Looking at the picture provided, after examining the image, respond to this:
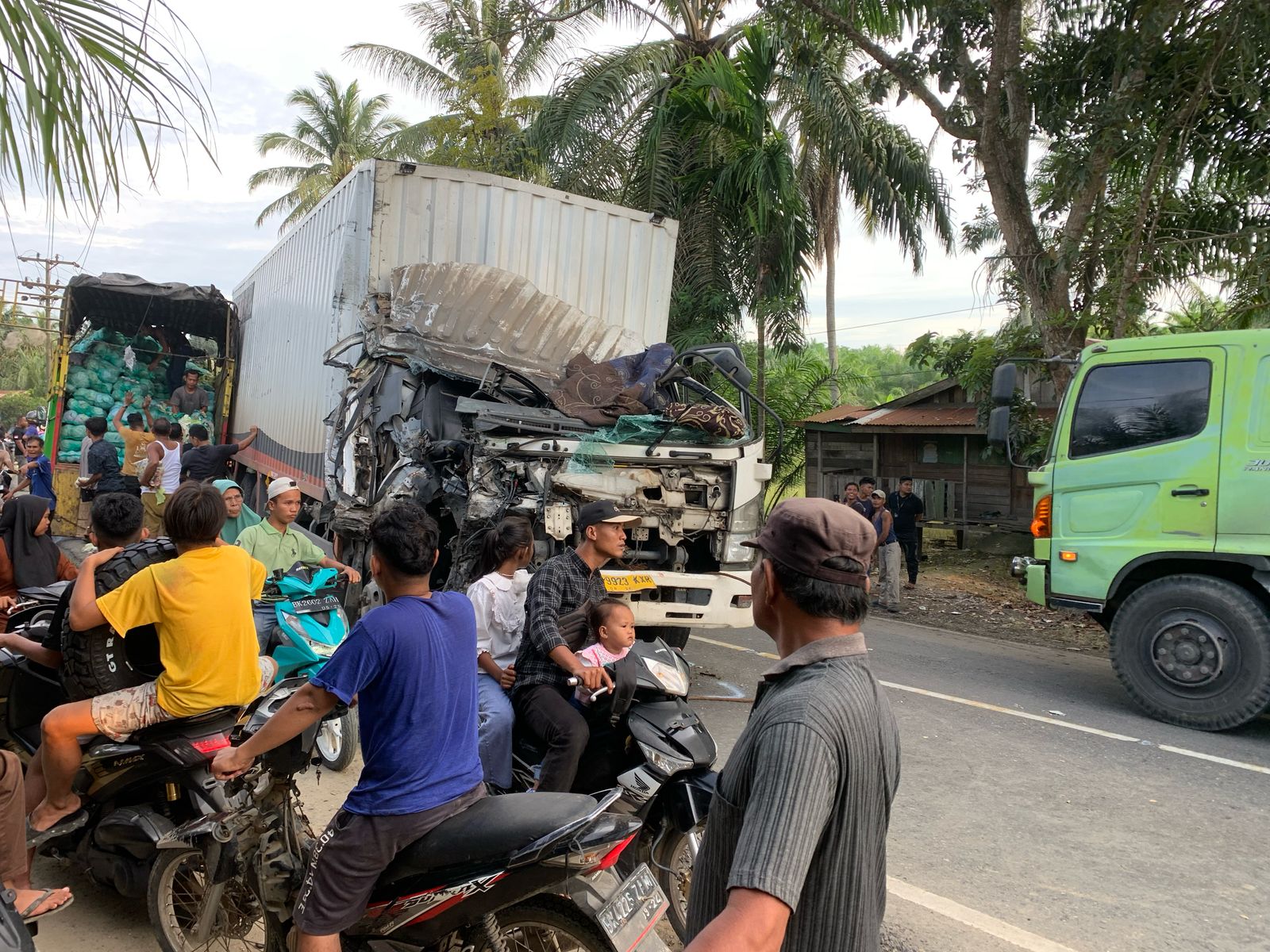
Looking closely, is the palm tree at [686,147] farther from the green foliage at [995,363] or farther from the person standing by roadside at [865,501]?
the person standing by roadside at [865,501]

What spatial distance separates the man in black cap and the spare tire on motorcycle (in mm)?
1316

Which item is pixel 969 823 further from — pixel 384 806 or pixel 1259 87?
pixel 1259 87

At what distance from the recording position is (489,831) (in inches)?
94.4

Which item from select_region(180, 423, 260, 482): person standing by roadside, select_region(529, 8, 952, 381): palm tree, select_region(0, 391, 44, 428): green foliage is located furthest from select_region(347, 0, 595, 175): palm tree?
select_region(0, 391, 44, 428): green foliage

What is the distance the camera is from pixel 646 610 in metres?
5.87

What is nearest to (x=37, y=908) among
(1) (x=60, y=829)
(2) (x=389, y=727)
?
(1) (x=60, y=829)

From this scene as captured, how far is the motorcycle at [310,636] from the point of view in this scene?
4742mm

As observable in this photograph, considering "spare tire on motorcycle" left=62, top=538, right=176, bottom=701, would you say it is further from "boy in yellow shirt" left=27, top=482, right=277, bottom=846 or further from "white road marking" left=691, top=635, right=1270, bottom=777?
"white road marking" left=691, top=635, right=1270, bottom=777

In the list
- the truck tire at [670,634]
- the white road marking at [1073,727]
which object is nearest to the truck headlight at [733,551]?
the truck tire at [670,634]

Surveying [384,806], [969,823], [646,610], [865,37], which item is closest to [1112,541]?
[969,823]

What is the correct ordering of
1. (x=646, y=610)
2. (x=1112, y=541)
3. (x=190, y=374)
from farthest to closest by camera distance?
(x=190, y=374), (x=1112, y=541), (x=646, y=610)

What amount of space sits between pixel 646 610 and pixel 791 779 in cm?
453

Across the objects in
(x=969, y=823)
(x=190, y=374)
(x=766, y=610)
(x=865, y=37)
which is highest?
(x=865, y=37)

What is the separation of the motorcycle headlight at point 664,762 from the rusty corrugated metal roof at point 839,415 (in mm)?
14781
